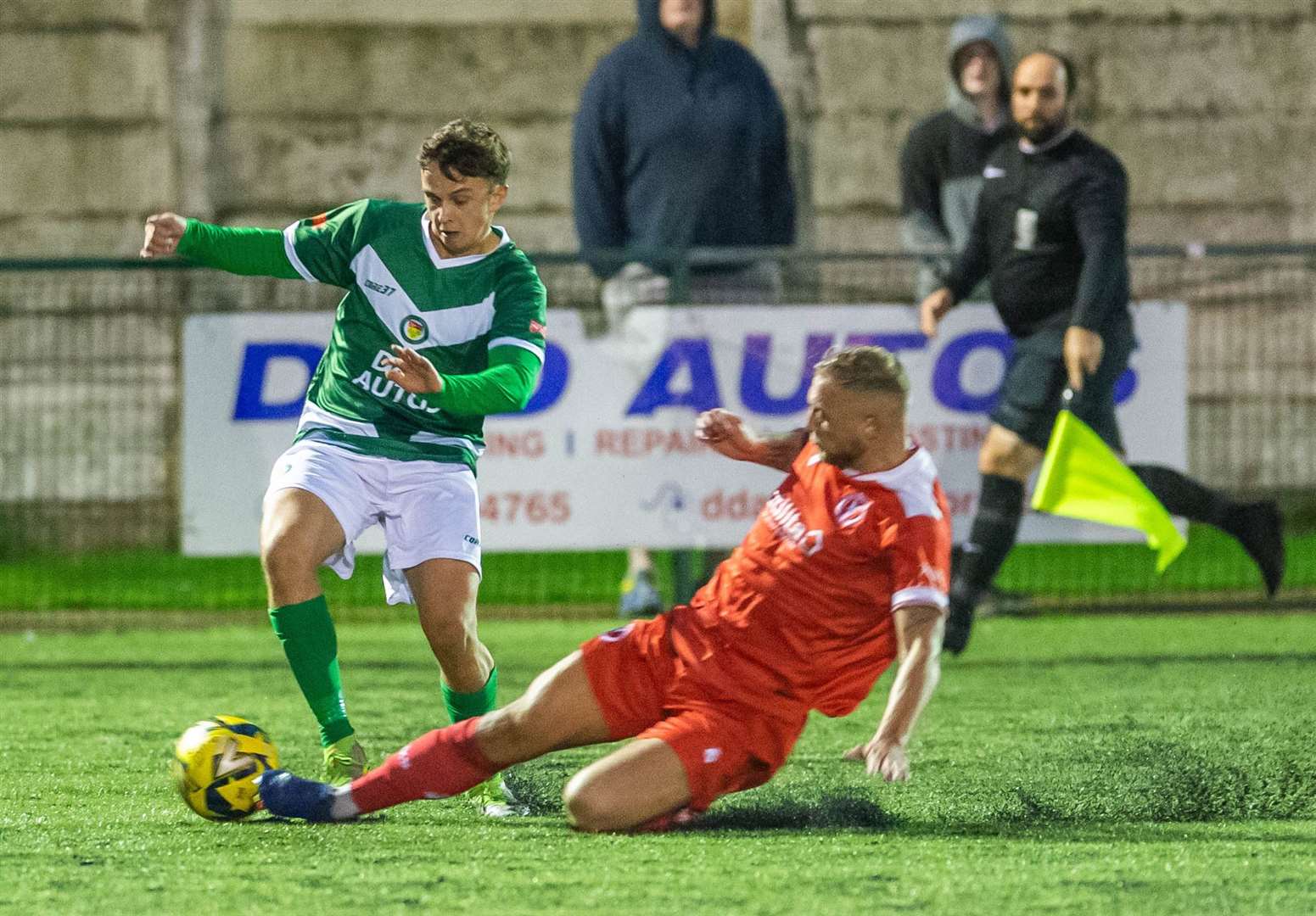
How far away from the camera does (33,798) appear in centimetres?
481

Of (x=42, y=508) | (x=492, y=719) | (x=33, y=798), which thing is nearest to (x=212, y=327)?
(x=42, y=508)

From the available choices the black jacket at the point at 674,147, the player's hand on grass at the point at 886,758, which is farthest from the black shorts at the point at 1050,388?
the player's hand on grass at the point at 886,758

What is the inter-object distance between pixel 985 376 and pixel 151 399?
12.1ft

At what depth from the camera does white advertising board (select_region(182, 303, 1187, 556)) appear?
332 inches

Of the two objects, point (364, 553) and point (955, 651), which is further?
point (364, 553)

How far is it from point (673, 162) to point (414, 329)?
3.73 meters

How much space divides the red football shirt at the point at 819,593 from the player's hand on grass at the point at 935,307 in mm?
→ 3197

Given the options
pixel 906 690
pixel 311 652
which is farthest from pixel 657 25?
pixel 906 690

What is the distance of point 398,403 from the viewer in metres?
5.23

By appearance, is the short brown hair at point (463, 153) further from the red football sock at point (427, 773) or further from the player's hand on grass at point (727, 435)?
the red football sock at point (427, 773)

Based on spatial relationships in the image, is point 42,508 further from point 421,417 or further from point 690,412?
point 421,417

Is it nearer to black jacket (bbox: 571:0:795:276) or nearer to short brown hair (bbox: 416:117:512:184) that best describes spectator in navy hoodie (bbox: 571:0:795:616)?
black jacket (bbox: 571:0:795:276)

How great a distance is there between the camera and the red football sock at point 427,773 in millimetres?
4367

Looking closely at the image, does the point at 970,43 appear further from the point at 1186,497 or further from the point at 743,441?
the point at 743,441
